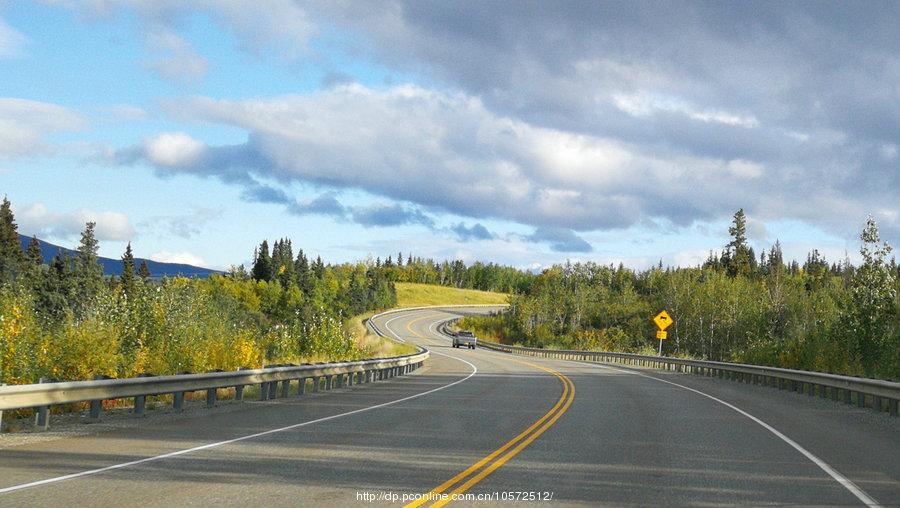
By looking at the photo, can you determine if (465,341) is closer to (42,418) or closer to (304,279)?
(42,418)

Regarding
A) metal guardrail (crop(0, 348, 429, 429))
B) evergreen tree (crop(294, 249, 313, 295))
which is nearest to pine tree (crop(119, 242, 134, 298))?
evergreen tree (crop(294, 249, 313, 295))

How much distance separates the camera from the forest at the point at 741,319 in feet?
98.5

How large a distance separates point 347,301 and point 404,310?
106 ft

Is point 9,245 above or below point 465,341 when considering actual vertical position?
above

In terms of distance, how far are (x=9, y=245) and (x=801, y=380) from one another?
104813mm

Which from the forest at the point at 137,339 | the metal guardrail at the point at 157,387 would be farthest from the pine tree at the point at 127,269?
the metal guardrail at the point at 157,387

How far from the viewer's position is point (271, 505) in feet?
26.2

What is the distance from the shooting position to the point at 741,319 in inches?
4158

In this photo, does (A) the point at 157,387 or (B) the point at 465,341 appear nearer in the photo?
(A) the point at 157,387

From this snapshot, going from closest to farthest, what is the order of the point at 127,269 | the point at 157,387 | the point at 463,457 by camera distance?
the point at 463,457 → the point at 157,387 → the point at 127,269

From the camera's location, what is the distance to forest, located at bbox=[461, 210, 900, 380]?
1182 inches

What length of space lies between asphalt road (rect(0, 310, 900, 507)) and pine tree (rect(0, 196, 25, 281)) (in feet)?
304

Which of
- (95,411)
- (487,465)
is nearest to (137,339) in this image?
(95,411)

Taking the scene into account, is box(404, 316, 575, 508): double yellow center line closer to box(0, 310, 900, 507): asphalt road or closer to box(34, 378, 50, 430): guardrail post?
box(0, 310, 900, 507): asphalt road
